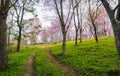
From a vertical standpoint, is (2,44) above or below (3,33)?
below

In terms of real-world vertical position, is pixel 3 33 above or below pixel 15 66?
above

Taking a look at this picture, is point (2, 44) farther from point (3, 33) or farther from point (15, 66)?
point (15, 66)

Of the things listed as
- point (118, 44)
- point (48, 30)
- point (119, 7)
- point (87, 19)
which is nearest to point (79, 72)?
point (118, 44)

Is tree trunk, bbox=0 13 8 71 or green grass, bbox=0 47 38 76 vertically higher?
tree trunk, bbox=0 13 8 71

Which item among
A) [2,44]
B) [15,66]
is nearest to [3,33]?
[2,44]

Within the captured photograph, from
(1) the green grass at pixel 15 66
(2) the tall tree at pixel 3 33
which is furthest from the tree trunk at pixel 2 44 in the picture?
(1) the green grass at pixel 15 66

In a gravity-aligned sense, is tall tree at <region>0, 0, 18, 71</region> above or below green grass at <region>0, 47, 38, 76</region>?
above

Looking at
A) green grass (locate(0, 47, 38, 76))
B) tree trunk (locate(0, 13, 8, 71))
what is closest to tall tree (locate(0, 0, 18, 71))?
tree trunk (locate(0, 13, 8, 71))

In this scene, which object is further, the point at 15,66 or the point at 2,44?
the point at 15,66

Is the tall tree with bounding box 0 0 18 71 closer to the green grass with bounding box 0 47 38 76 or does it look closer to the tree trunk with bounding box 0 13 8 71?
the tree trunk with bounding box 0 13 8 71

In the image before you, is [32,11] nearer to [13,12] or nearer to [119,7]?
[13,12]

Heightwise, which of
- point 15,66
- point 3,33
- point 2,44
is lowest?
point 15,66

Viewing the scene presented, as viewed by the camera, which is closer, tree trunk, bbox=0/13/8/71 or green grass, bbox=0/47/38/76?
green grass, bbox=0/47/38/76

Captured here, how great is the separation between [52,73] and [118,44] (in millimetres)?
7084
